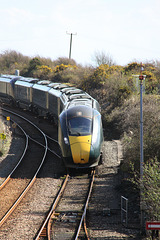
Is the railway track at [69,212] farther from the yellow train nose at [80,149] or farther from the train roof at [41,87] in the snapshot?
the train roof at [41,87]

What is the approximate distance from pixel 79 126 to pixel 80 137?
689mm

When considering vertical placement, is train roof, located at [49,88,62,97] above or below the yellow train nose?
above

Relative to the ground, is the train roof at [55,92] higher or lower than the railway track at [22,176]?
higher

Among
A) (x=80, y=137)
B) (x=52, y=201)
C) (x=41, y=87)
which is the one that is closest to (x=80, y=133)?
(x=80, y=137)

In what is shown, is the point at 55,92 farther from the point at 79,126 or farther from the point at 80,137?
the point at 80,137

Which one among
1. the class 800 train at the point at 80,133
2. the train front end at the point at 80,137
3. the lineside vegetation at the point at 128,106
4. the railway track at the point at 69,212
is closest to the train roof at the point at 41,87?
the lineside vegetation at the point at 128,106

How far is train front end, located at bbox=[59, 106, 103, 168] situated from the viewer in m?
15.4

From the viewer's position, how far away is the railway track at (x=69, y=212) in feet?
35.3

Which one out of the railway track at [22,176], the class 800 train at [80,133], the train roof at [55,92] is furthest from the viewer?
the train roof at [55,92]

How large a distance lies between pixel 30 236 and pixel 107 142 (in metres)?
14.1

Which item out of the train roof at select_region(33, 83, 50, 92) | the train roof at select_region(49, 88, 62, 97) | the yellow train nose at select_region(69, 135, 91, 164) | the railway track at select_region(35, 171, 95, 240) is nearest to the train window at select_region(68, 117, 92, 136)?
the yellow train nose at select_region(69, 135, 91, 164)

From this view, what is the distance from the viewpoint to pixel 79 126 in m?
16.2

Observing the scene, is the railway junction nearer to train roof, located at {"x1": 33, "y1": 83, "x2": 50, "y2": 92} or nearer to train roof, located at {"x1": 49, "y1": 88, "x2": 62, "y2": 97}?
train roof, located at {"x1": 49, "y1": 88, "x2": 62, "y2": 97}

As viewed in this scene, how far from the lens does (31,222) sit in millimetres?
11625
